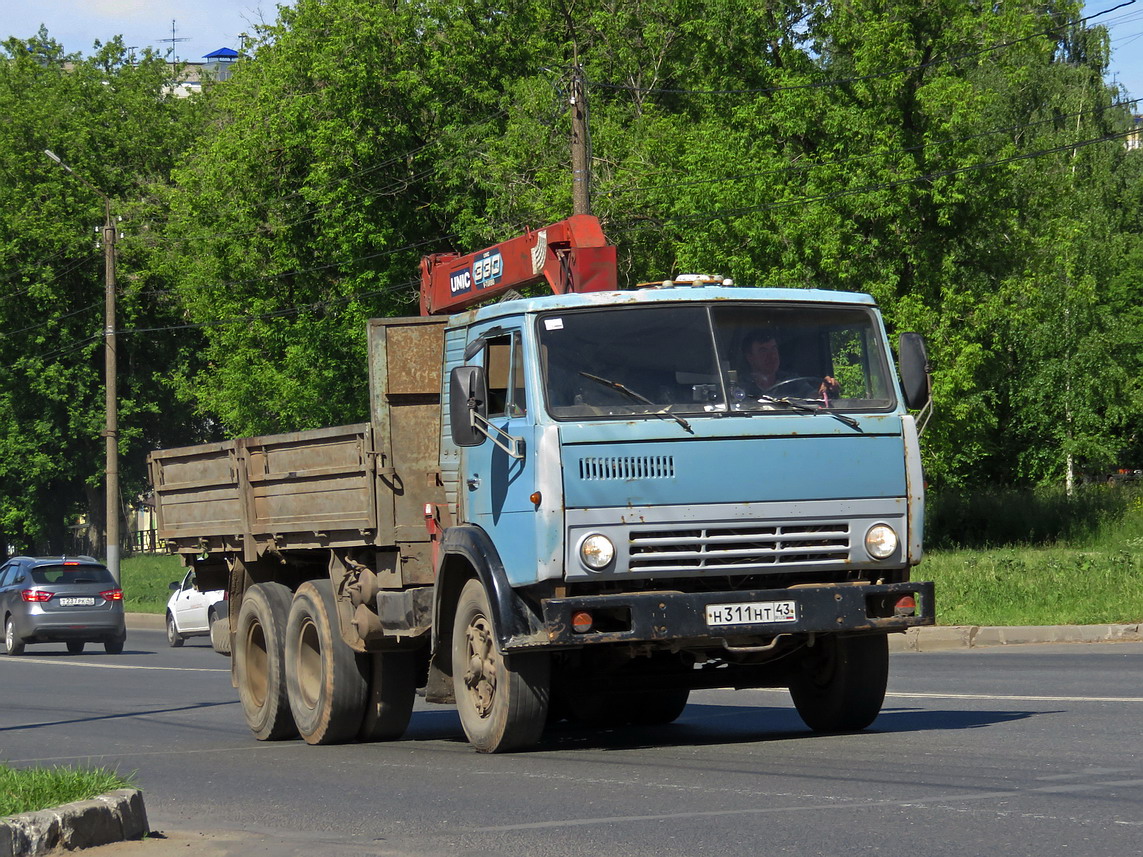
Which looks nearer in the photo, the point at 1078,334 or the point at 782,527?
the point at 782,527

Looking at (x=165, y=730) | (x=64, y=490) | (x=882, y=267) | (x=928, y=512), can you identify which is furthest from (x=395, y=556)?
(x=64, y=490)

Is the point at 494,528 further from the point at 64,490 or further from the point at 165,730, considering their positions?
the point at 64,490

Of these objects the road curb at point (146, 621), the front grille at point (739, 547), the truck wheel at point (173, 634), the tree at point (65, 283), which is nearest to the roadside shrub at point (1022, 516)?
the truck wheel at point (173, 634)

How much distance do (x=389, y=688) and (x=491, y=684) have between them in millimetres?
1986

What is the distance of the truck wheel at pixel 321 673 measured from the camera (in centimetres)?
1123

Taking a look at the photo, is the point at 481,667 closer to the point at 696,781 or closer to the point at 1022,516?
the point at 696,781

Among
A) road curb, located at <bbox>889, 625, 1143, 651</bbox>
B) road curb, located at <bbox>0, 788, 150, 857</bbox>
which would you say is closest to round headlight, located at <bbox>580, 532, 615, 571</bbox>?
road curb, located at <bbox>0, 788, 150, 857</bbox>

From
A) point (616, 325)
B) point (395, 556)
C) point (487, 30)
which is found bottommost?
point (395, 556)

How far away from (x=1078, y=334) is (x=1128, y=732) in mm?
36866

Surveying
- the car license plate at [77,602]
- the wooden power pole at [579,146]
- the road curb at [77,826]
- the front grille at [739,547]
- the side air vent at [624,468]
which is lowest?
the road curb at [77,826]

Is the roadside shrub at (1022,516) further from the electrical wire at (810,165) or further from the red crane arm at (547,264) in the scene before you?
the red crane arm at (547,264)

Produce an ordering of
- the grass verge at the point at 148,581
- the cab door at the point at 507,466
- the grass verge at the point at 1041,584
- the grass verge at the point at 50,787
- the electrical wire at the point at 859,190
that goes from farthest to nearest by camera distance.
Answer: the grass verge at the point at 148,581 < the electrical wire at the point at 859,190 < the grass verge at the point at 1041,584 < the cab door at the point at 507,466 < the grass verge at the point at 50,787

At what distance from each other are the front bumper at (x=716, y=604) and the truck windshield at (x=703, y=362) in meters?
1.01

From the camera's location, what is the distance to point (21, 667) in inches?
945
